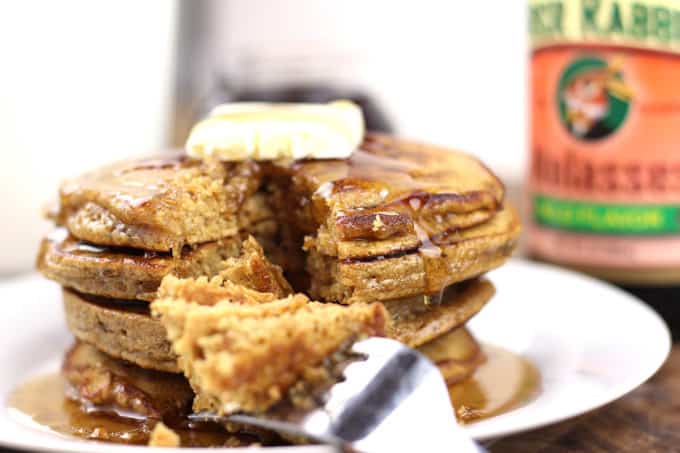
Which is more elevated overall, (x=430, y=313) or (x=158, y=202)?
(x=158, y=202)

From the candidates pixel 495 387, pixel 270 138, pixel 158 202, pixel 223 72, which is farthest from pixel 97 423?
pixel 223 72

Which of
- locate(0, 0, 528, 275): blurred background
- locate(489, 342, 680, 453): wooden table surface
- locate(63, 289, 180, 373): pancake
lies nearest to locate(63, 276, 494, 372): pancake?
locate(63, 289, 180, 373): pancake

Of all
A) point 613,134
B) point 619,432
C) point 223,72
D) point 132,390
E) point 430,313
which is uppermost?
point 223,72

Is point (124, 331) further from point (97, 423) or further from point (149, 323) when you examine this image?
point (97, 423)

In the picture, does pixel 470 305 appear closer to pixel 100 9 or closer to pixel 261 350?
pixel 261 350

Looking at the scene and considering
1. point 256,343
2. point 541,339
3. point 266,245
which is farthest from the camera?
point 541,339

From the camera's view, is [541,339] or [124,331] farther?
[541,339]
